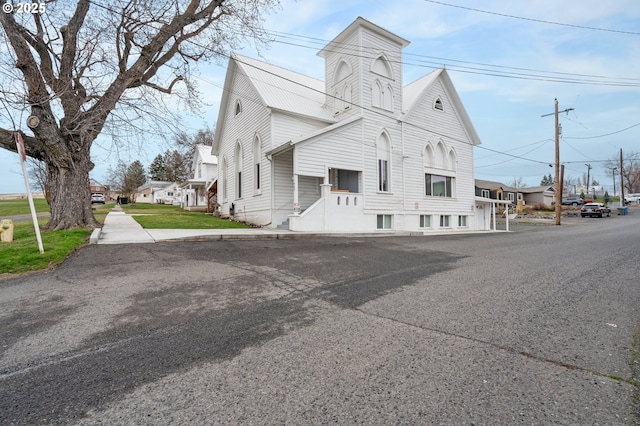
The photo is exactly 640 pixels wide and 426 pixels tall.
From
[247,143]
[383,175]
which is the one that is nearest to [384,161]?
[383,175]

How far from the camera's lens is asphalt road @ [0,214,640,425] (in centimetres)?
197

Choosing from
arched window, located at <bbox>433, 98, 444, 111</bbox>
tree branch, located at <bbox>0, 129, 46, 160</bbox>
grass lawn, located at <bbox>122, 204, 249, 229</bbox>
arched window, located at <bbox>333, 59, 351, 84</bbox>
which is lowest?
grass lawn, located at <bbox>122, 204, 249, 229</bbox>

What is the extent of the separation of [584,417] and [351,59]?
60.3 feet

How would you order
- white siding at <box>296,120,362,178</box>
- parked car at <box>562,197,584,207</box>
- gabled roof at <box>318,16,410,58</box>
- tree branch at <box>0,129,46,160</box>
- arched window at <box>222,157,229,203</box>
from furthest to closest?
parked car at <box>562,197,584,207</box>
arched window at <box>222,157,229,203</box>
gabled roof at <box>318,16,410,58</box>
white siding at <box>296,120,362,178</box>
tree branch at <box>0,129,46,160</box>

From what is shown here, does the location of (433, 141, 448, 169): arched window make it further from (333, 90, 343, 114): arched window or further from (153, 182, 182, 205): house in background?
(153, 182, 182, 205): house in background

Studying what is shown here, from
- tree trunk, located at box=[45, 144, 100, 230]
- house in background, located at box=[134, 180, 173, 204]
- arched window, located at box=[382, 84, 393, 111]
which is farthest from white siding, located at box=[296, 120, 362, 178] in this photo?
house in background, located at box=[134, 180, 173, 204]

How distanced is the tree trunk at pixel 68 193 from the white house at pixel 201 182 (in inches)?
744

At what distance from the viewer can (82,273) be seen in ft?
18.4

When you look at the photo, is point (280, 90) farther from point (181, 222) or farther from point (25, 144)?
point (25, 144)

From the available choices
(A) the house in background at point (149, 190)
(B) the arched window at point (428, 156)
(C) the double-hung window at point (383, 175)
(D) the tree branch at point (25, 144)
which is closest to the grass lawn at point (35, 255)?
(D) the tree branch at point (25, 144)

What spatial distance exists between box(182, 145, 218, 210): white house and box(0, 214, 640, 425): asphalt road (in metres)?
27.3

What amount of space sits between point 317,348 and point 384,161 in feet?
52.3

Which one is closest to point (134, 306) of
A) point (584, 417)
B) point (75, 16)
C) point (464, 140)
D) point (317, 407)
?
point (317, 407)

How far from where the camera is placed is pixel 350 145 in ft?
52.4
